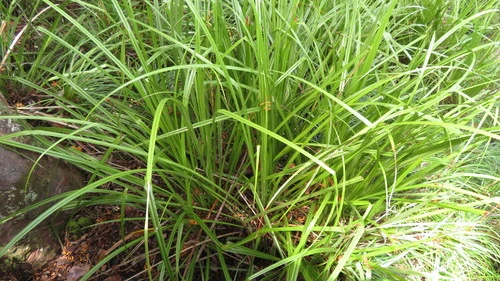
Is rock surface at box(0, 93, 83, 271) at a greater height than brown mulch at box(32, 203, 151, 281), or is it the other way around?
rock surface at box(0, 93, 83, 271)

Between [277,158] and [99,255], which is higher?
[277,158]

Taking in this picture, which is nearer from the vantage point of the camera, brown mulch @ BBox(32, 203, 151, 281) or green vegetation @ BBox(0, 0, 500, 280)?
green vegetation @ BBox(0, 0, 500, 280)

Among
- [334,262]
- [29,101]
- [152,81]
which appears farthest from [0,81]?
[334,262]

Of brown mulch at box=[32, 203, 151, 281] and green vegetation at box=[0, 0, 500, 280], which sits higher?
green vegetation at box=[0, 0, 500, 280]

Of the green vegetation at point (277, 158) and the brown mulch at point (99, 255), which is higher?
the green vegetation at point (277, 158)

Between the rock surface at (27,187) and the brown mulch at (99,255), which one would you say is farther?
the brown mulch at (99,255)

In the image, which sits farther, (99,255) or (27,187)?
(99,255)

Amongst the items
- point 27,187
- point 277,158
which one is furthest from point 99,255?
point 277,158

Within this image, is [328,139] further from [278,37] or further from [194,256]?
[194,256]

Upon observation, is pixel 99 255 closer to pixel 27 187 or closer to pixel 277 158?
pixel 27 187
